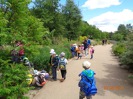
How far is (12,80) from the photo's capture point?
7262 millimetres

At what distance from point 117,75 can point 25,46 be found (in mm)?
7006

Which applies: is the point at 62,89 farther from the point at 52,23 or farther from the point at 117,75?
the point at 52,23

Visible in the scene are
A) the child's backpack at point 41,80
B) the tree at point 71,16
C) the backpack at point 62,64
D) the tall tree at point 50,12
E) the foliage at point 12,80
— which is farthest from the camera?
the tree at point 71,16

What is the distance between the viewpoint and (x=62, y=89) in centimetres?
998

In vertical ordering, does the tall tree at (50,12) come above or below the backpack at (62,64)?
above

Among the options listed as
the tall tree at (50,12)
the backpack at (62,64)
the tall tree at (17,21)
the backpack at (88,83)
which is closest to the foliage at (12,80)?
the tall tree at (17,21)

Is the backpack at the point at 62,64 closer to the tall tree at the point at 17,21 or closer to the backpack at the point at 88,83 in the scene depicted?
the tall tree at the point at 17,21

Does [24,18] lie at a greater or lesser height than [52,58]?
greater

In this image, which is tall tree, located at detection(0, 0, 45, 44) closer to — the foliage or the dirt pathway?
the foliage

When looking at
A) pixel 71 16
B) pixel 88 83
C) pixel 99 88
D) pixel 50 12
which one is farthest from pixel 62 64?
pixel 71 16

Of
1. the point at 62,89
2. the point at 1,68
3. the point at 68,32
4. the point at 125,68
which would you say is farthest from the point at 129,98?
the point at 68,32

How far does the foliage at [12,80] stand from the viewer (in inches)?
278

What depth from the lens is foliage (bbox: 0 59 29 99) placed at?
23.2 ft

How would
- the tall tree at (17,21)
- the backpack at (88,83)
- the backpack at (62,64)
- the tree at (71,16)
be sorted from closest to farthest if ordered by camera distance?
the backpack at (88,83) → the tall tree at (17,21) → the backpack at (62,64) → the tree at (71,16)
